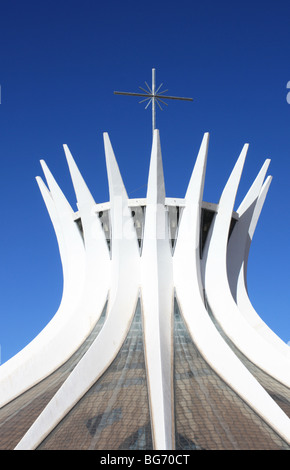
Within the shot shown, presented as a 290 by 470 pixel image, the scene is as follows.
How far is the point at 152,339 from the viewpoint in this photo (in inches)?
834

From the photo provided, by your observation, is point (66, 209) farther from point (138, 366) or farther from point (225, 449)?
point (225, 449)

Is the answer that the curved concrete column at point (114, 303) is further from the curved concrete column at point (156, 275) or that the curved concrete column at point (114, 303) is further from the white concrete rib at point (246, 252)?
the white concrete rib at point (246, 252)

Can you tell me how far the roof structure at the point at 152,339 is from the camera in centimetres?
1734

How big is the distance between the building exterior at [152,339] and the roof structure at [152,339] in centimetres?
5

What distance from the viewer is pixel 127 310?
75.8 feet

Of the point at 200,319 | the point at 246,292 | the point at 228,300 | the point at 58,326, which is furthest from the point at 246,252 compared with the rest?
the point at 58,326

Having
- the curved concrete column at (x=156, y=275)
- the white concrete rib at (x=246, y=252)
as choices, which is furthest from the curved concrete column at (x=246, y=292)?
the curved concrete column at (x=156, y=275)

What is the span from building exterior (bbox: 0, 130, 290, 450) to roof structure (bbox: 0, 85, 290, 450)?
0.05m

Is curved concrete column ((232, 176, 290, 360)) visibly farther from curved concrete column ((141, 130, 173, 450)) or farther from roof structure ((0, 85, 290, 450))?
curved concrete column ((141, 130, 173, 450))

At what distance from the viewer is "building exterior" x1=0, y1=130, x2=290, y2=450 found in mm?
17344

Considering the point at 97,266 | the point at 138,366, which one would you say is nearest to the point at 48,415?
the point at 138,366

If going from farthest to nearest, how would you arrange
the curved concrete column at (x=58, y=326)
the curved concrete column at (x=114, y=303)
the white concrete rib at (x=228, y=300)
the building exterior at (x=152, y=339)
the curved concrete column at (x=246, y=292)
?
the curved concrete column at (x=246, y=292) → the white concrete rib at (x=228, y=300) → the curved concrete column at (x=58, y=326) → the curved concrete column at (x=114, y=303) → the building exterior at (x=152, y=339)
